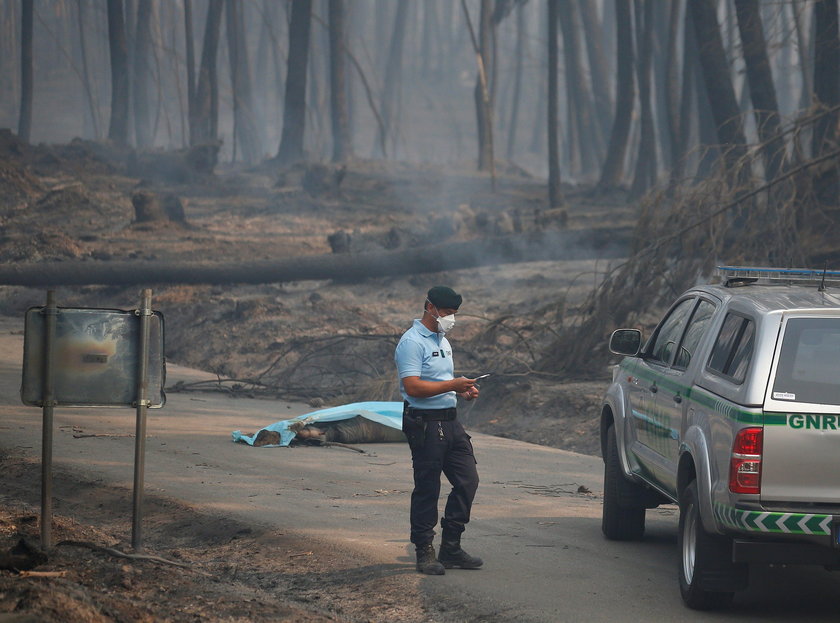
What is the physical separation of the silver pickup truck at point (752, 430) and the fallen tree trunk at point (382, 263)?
578 inches

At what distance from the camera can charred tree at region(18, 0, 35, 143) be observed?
42.6 metres

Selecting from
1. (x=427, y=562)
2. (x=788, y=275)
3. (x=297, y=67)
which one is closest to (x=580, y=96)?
(x=297, y=67)

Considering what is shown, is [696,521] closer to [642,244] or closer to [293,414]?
[293,414]

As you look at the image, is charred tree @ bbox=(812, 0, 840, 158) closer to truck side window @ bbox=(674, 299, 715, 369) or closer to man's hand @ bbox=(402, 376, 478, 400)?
truck side window @ bbox=(674, 299, 715, 369)

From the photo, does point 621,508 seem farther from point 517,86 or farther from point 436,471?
point 517,86

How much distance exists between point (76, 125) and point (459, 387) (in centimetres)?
6850

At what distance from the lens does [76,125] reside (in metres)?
71.6

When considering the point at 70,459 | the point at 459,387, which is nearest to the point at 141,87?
the point at 70,459

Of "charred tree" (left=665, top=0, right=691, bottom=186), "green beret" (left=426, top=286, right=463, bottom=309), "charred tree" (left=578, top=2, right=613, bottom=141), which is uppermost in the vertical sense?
"charred tree" (left=578, top=2, right=613, bottom=141)

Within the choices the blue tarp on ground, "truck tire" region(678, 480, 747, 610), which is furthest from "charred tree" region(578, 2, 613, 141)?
"truck tire" region(678, 480, 747, 610)

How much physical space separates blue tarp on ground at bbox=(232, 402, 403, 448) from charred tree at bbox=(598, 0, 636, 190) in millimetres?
23208

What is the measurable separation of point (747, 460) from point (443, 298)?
2.15 metres

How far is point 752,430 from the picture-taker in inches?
231

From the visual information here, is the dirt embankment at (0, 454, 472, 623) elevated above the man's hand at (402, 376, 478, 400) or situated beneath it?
situated beneath
